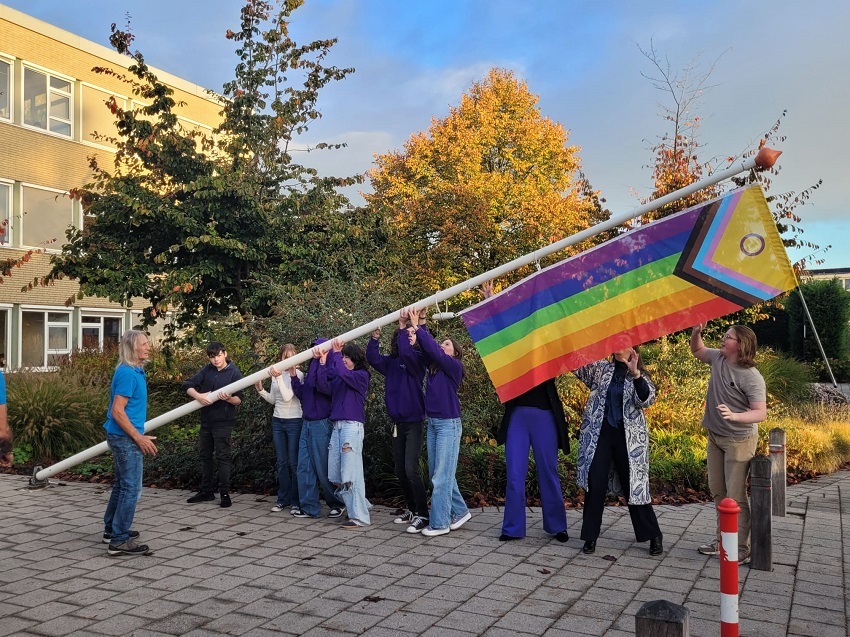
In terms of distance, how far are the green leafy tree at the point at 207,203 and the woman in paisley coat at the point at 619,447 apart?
27.0 ft

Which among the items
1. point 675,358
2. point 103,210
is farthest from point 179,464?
point 675,358

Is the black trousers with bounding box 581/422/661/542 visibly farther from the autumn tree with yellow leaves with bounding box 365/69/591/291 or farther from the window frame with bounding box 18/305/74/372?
the window frame with bounding box 18/305/74/372

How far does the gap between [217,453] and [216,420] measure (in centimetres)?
38

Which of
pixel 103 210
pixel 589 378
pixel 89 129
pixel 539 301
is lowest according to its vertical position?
pixel 589 378

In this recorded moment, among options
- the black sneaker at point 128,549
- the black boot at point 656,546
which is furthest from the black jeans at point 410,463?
the black sneaker at point 128,549

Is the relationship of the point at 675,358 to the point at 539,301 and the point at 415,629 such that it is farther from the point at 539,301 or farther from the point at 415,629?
the point at 415,629

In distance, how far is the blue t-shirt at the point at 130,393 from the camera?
669 centimetres

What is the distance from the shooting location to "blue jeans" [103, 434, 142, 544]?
6.68 metres

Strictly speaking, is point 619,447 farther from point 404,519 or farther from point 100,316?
point 100,316

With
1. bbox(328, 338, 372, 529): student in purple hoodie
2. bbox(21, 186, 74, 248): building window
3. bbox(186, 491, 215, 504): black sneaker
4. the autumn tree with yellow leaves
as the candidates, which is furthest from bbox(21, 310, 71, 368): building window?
bbox(328, 338, 372, 529): student in purple hoodie

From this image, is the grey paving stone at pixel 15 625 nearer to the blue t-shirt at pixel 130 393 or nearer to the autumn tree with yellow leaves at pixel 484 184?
the blue t-shirt at pixel 130 393

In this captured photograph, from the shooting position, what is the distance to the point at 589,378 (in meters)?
7.14

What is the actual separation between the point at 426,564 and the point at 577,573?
4.06ft

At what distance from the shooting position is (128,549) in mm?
6633
